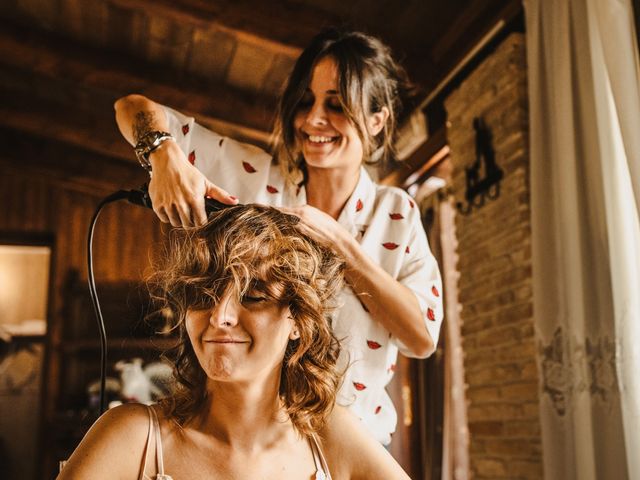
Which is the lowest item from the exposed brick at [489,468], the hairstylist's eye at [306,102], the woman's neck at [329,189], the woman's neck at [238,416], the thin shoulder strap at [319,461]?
the exposed brick at [489,468]

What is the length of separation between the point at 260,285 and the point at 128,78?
4205 millimetres

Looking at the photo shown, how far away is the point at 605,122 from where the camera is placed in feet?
7.80

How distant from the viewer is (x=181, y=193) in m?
1.20

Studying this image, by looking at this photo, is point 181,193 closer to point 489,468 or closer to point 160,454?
point 160,454

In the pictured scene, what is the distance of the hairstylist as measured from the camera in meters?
1.43

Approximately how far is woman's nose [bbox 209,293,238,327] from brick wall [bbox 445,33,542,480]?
2196 millimetres

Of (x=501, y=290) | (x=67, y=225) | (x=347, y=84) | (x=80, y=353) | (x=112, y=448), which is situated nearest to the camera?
(x=112, y=448)

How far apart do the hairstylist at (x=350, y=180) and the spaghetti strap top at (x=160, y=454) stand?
A: 27 centimetres

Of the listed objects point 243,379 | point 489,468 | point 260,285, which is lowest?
point 489,468

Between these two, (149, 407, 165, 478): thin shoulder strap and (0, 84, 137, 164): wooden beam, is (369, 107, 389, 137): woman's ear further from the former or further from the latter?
(0, 84, 137, 164): wooden beam

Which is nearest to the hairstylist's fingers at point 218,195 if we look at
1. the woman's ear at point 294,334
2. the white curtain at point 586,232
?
the woman's ear at point 294,334

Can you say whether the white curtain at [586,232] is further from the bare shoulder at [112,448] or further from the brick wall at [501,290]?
the bare shoulder at [112,448]

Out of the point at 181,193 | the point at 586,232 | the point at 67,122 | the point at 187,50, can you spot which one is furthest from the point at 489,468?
the point at 67,122

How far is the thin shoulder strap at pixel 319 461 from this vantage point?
1.17 metres
